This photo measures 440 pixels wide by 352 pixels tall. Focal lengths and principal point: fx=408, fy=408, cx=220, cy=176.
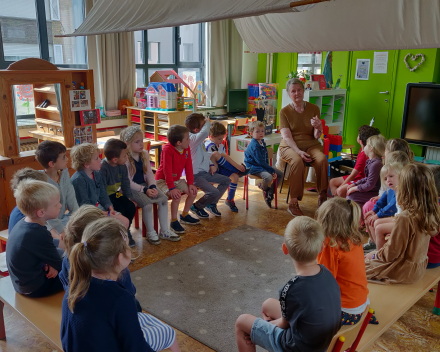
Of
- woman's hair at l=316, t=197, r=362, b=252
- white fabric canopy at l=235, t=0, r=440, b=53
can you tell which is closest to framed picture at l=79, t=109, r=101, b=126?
white fabric canopy at l=235, t=0, r=440, b=53

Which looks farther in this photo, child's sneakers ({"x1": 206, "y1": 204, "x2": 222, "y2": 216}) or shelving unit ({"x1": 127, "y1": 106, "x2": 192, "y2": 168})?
shelving unit ({"x1": 127, "y1": 106, "x2": 192, "y2": 168})

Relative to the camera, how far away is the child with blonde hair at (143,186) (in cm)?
330

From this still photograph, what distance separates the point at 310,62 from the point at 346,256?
18.8 feet

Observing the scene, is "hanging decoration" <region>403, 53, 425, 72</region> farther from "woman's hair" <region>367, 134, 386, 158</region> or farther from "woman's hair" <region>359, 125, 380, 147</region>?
"woman's hair" <region>367, 134, 386, 158</region>

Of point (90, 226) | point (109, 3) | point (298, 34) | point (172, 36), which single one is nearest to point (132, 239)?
point (109, 3)

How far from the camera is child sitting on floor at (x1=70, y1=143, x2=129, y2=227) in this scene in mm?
2826

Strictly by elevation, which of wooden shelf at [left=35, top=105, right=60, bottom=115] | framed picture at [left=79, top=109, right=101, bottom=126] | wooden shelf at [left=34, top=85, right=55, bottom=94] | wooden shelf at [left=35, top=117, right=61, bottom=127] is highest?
wooden shelf at [left=34, top=85, right=55, bottom=94]

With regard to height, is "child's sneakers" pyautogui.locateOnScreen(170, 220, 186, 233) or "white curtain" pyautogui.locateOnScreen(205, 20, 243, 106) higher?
"white curtain" pyautogui.locateOnScreen(205, 20, 243, 106)

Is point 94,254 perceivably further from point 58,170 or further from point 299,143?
point 299,143

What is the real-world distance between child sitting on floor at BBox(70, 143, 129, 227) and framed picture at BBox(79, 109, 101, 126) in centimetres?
101

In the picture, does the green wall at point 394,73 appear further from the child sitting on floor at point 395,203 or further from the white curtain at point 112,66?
the child sitting on floor at point 395,203

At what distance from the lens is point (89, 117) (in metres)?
3.85

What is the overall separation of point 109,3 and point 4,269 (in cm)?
185

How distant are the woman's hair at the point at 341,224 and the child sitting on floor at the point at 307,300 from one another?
20 cm
